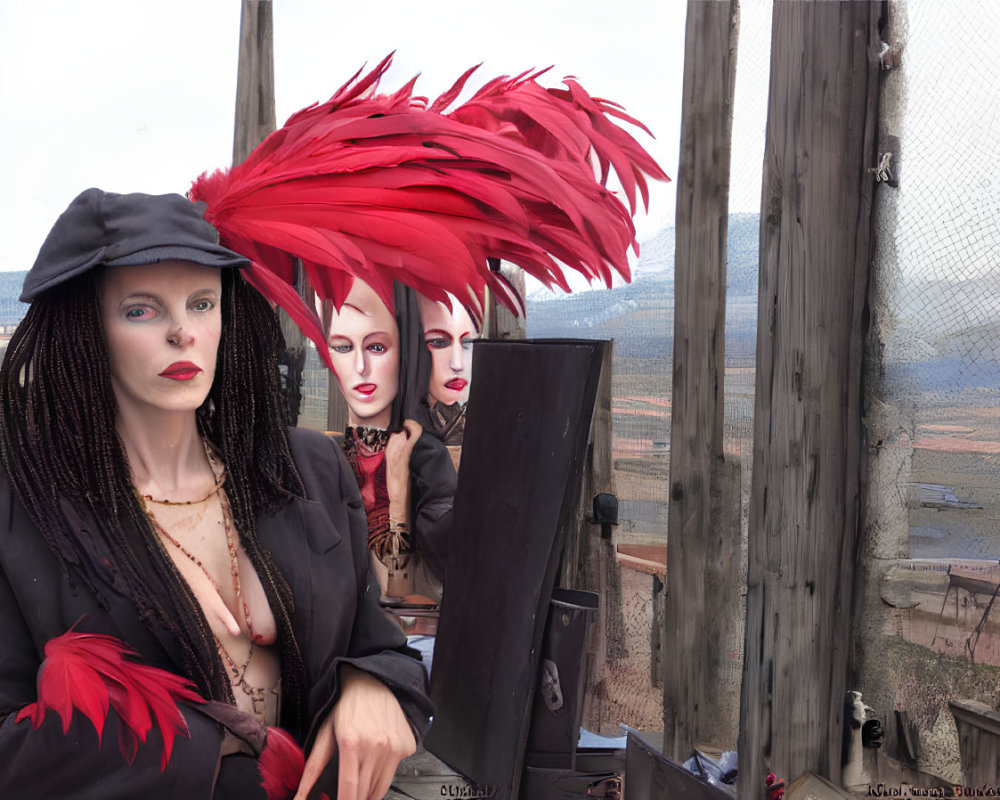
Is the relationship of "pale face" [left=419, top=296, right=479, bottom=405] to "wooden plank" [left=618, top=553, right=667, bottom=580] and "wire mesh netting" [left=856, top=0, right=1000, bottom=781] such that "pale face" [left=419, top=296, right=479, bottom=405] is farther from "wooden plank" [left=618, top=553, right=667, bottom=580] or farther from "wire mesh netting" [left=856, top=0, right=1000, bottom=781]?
"wire mesh netting" [left=856, top=0, right=1000, bottom=781]

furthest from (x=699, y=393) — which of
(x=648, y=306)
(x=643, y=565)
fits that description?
(x=643, y=565)

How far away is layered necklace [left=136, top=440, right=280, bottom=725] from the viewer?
1.30 metres

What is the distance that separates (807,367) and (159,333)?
1.05 metres

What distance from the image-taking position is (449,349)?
1780mm

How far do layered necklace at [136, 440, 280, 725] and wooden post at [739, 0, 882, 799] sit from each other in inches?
33.2

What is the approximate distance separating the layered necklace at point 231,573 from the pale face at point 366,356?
1.55ft

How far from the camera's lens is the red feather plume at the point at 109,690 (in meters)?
1.20

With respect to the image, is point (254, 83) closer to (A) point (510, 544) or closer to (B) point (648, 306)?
(B) point (648, 306)

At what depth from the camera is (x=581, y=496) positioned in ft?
6.02

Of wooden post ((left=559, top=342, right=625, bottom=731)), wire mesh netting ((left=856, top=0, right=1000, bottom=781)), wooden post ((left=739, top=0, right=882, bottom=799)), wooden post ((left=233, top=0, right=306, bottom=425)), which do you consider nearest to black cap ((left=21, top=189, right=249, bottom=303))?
wooden post ((left=233, top=0, right=306, bottom=425))

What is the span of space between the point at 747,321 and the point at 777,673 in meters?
0.66

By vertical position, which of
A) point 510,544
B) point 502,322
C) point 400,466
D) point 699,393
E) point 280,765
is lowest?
point 280,765

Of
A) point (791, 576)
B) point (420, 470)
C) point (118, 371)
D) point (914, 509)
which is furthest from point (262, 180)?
point (914, 509)

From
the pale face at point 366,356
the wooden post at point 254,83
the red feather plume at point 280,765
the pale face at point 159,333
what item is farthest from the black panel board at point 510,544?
the pale face at point 159,333
